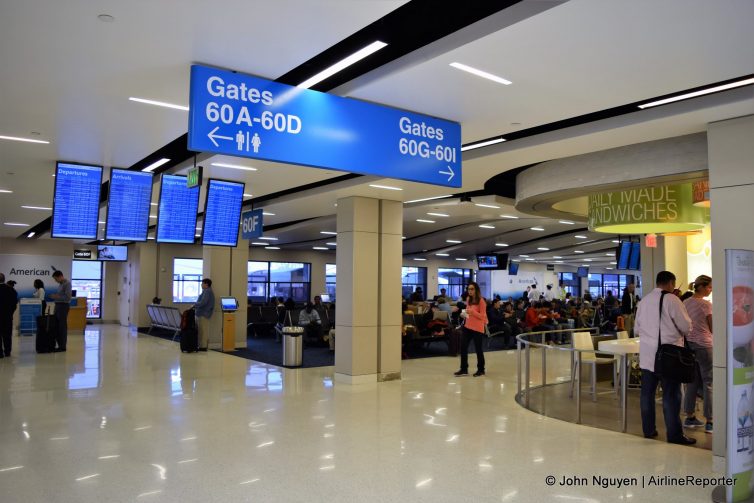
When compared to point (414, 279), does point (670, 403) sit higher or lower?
lower

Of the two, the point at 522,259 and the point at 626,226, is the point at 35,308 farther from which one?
the point at 522,259

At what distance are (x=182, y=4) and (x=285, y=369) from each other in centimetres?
841

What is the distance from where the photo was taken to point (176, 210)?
798cm

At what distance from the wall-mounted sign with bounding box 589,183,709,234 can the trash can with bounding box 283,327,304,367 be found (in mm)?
6079

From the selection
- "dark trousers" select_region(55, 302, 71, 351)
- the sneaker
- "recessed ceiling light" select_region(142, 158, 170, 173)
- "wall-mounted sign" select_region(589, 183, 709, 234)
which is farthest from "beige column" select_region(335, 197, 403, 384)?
"dark trousers" select_region(55, 302, 71, 351)

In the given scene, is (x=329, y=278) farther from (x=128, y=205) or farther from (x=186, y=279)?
(x=128, y=205)

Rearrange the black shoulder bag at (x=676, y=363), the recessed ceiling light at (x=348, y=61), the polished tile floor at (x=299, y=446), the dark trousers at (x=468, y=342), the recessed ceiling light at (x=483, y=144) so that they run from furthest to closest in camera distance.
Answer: the dark trousers at (x=468, y=342) → the recessed ceiling light at (x=483, y=144) → the black shoulder bag at (x=676, y=363) → the polished tile floor at (x=299, y=446) → the recessed ceiling light at (x=348, y=61)

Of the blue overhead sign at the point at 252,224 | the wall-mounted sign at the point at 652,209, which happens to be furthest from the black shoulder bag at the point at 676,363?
the blue overhead sign at the point at 252,224

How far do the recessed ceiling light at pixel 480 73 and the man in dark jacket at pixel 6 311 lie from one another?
11537 millimetres

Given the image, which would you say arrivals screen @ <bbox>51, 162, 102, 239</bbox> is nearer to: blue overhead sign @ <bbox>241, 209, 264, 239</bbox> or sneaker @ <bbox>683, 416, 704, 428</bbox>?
blue overhead sign @ <bbox>241, 209, 264, 239</bbox>

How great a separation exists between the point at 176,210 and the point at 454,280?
89.3 feet

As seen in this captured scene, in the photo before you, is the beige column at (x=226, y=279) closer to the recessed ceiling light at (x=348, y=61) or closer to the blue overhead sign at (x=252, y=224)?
the blue overhead sign at (x=252, y=224)

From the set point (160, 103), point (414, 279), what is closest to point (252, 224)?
point (160, 103)

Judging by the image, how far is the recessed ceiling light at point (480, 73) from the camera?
4273 millimetres
